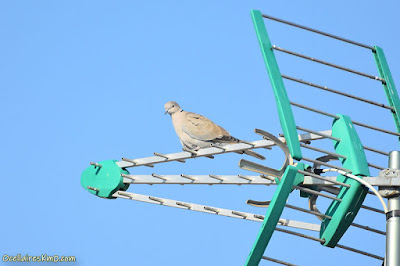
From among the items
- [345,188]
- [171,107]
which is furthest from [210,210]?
[171,107]

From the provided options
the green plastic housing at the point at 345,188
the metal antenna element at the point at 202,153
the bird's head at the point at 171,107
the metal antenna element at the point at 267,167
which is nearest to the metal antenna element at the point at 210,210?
the metal antenna element at the point at 202,153

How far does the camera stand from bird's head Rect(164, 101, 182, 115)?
1177 centimetres

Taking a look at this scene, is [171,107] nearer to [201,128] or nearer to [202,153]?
[201,128]

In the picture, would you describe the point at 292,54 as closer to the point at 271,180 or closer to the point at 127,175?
the point at 271,180

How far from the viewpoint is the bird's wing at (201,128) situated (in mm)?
10378

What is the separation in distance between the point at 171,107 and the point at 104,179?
3.20 m

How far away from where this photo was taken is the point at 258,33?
5949 mm

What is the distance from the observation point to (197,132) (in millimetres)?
10648

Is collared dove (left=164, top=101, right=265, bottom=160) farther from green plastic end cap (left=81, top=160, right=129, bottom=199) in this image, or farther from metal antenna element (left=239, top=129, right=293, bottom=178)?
metal antenna element (left=239, top=129, right=293, bottom=178)

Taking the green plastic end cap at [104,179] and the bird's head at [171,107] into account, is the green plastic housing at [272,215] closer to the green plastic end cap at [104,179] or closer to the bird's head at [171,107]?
the green plastic end cap at [104,179]

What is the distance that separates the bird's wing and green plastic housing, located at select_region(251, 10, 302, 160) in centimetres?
436

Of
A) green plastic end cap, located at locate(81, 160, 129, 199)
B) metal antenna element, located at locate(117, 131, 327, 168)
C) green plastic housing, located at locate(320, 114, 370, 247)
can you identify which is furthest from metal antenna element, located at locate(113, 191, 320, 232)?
green plastic housing, located at locate(320, 114, 370, 247)

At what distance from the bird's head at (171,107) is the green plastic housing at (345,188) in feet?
18.9

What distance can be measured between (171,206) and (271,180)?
5.09ft
